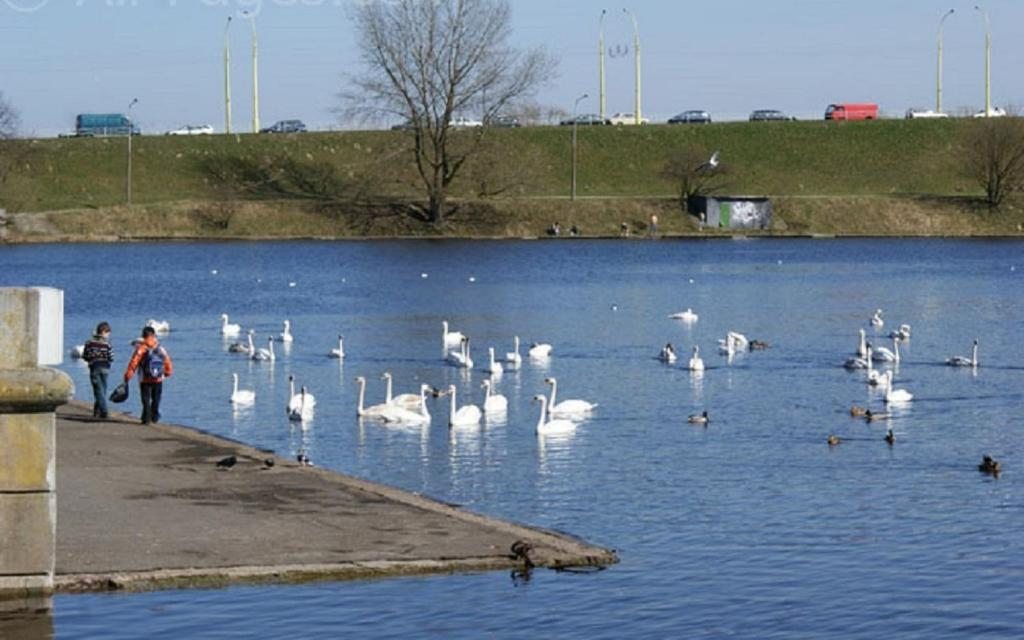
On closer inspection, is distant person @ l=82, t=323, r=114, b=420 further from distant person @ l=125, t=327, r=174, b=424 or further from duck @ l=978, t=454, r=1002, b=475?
duck @ l=978, t=454, r=1002, b=475

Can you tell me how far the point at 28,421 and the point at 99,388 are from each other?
1558 cm

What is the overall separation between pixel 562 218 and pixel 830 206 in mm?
16803

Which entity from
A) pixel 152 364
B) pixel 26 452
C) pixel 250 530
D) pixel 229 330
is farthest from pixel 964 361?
pixel 26 452

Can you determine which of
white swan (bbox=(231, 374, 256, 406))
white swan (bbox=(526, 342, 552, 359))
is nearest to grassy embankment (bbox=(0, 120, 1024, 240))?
white swan (bbox=(526, 342, 552, 359))

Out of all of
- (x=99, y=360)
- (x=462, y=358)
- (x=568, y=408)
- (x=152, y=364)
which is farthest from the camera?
(x=462, y=358)

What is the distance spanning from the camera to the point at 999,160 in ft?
369

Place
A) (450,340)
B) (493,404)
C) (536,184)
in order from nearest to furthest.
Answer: (493,404)
(450,340)
(536,184)

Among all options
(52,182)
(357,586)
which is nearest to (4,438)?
(357,586)

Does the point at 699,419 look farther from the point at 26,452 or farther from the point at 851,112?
the point at 851,112

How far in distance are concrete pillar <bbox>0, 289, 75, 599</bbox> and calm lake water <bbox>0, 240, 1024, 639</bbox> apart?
1.29 m

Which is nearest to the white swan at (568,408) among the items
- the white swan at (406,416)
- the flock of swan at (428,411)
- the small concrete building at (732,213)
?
the flock of swan at (428,411)

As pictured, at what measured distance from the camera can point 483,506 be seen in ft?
84.8

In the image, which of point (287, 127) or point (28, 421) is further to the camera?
point (287, 127)

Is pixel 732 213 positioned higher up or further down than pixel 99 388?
higher up
